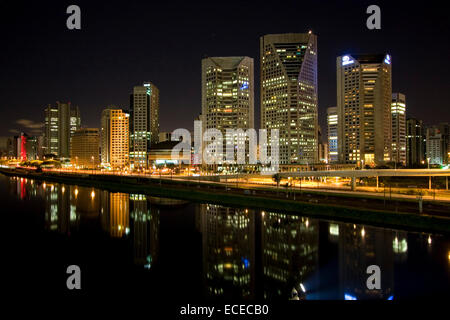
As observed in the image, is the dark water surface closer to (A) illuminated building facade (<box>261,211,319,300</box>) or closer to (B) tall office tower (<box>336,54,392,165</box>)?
(A) illuminated building facade (<box>261,211,319,300</box>)

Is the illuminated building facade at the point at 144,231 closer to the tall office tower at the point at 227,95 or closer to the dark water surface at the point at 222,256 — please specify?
→ the dark water surface at the point at 222,256

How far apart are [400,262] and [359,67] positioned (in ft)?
561

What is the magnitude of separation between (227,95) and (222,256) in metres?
145

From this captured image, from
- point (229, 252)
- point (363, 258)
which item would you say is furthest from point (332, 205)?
point (229, 252)

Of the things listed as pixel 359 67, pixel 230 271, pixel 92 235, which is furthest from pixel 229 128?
pixel 230 271

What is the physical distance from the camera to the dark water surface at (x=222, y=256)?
70.4 ft

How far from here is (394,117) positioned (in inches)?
7805

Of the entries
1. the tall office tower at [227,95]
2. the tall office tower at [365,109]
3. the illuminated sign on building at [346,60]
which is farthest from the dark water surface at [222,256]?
the illuminated sign on building at [346,60]

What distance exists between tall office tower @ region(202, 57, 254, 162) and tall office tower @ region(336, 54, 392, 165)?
56.7 m

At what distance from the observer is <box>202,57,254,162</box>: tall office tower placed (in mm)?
166000

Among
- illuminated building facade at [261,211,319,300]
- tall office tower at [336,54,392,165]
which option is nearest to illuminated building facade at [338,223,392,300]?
illuminated building facade at [261,211,319,300]

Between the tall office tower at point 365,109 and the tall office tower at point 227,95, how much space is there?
56.7m

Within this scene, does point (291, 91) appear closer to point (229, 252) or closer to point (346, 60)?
point (346, 60)

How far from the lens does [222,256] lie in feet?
93.2
